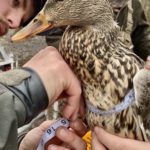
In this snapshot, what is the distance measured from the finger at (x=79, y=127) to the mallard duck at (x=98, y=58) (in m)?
0.04

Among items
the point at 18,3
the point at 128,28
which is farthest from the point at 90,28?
the point at 128,28

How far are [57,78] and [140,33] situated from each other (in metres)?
1.61

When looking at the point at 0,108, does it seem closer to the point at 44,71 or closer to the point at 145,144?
the point at 44,71

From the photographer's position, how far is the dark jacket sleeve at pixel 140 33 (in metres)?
2.75

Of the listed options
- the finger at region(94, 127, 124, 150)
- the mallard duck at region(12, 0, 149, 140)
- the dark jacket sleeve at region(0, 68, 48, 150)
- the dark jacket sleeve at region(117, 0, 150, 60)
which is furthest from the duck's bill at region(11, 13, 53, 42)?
the dark jacket sleeve at region(117, 0, 150, 60)

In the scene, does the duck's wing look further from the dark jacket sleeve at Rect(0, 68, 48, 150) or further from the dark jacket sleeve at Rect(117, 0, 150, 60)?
the dark jacket sleeve at Rect(117, 0, 150, 60)

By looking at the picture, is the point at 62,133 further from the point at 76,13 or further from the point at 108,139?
the point at 76,13

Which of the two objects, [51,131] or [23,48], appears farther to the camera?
[23,48]

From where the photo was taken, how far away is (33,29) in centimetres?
136

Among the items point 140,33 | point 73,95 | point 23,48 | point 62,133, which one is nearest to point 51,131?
point 62,133

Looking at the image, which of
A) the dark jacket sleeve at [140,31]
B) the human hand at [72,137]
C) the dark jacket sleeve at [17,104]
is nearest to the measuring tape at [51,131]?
the human hand at [72,137]

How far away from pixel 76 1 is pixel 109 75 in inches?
10.2

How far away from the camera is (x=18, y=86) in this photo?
124 centimetres

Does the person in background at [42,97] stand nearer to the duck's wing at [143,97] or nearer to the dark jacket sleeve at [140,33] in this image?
the duck's wing at [143,97]
